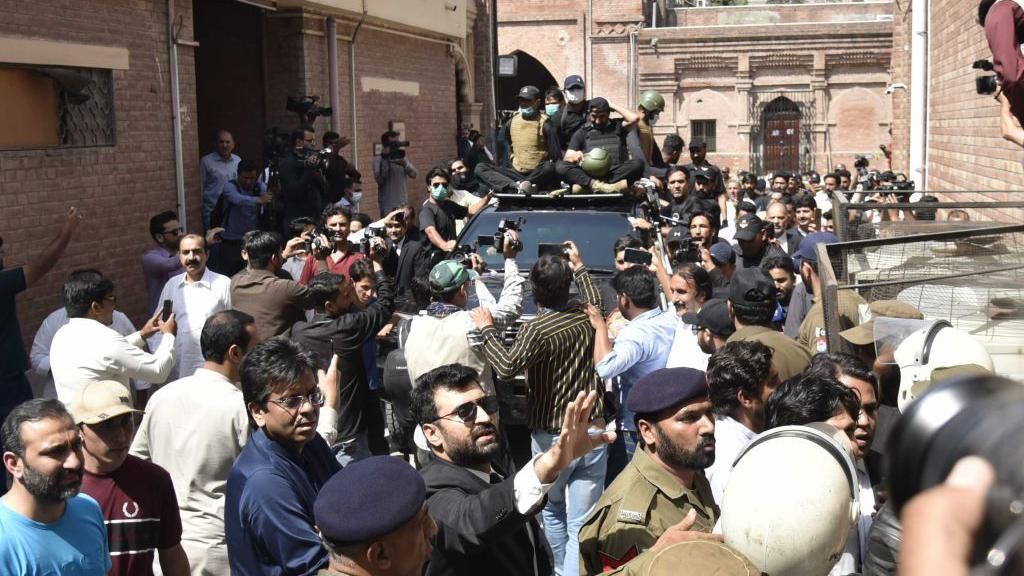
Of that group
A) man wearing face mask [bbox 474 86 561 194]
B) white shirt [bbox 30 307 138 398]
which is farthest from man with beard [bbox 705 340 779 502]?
man wearing face mask [bbox 474 86 561 194]

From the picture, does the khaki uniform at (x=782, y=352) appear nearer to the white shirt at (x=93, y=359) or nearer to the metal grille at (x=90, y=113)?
the white shirt at (x=93, y=359)

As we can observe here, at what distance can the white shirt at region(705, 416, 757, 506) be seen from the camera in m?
4.26

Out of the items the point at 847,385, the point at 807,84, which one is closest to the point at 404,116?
the point at 847,385

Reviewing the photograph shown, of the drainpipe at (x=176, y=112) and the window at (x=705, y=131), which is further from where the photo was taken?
the window at (x=705, y=131)

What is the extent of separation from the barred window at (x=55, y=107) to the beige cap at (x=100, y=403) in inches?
226

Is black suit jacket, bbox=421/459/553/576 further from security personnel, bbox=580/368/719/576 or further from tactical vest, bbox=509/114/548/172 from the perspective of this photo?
tactical vest, bbox=509/114/548/172

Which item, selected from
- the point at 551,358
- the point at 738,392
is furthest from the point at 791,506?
the point at 551,358

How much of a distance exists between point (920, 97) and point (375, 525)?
13.9 m

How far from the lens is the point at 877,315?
5418 mm

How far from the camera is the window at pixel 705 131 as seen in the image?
40.0 m

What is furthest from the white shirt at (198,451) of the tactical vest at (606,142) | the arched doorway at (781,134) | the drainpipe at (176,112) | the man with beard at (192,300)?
the arched doorway at (781,134)

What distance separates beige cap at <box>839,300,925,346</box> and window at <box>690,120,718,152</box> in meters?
35.2

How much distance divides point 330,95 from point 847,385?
12662mm

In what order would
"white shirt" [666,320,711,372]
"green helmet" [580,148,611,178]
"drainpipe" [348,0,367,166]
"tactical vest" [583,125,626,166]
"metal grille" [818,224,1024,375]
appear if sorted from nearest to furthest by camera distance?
"metal grille" [818,224,1024,375]
"white shirt" [666,320,711,372]
"green helmet" [580,148,611,178]
"tactical vest" [583,125,626,166]
"drainpipe" [348,0,367,166]
